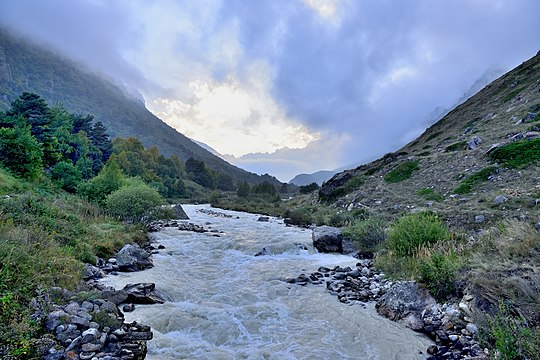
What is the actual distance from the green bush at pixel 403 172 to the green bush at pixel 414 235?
69.5 feet

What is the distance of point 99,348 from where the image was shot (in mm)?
6141

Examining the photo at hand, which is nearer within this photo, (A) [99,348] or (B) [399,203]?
(A) [99,348]

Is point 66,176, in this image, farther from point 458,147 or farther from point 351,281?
point 458,147

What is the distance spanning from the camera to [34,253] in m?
9.21

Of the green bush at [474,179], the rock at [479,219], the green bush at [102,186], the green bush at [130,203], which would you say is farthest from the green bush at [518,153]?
the green bush at [102,186]

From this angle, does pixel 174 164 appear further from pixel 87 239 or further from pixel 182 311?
pixel 182 311

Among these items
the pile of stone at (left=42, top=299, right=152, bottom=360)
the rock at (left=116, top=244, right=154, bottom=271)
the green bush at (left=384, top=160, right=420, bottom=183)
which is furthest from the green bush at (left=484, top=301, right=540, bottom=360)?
the green bush at (left=384, top=160, right=420, bottom=183)

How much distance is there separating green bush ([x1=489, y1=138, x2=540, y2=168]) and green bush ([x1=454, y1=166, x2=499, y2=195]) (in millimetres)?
1186

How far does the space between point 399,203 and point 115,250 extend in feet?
70.2

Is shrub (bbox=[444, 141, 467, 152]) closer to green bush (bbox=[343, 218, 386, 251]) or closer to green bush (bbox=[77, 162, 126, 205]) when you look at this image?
green bush (bbox=[343, 218, 386, 251])

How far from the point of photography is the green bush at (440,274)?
886cm

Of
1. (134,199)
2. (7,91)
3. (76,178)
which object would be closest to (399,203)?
(134,199)

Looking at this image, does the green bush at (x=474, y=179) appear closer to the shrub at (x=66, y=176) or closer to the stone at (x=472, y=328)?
the stone at (x=472, y=328)

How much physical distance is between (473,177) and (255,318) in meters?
22.5
